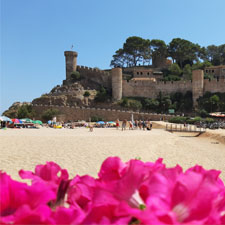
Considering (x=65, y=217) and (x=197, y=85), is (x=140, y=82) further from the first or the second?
(x=65, y=217)

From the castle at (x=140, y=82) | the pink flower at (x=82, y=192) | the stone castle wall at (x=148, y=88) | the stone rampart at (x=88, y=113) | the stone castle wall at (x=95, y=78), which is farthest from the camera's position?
the stone castle wall at (x=95, y=78)

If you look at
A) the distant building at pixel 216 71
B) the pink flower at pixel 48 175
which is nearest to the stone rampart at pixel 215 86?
the distant building at pixel 216 71

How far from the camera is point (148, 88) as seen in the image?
63750 millimetres

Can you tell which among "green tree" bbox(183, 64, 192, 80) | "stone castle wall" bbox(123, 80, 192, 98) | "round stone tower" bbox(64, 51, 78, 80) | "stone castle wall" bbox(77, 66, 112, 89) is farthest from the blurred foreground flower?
"round stone tower" bbox(64, 51, 78, 80)

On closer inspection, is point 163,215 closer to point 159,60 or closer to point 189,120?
point 189,120

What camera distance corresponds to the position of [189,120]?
4162 cm

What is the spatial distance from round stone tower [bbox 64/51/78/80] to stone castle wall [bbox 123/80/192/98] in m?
20.2

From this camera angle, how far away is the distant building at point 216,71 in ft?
226

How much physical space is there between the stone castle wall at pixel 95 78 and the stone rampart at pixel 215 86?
26.4 metres

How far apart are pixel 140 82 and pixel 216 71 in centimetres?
2494

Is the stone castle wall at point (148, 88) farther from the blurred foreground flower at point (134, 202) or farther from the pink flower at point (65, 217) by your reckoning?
the pink flower at point (65, 217)

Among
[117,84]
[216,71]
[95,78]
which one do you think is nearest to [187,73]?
[216,71]

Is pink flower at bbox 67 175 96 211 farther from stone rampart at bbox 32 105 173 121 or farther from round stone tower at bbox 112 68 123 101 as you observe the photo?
round stone tower at bbox 112 68 123 101

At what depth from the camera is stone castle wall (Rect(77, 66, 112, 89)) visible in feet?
224
